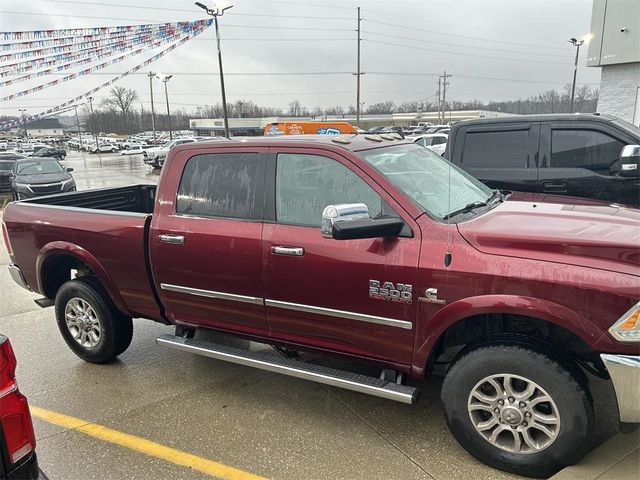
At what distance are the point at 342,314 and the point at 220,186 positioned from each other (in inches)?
53.3

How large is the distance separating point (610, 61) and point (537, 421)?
17558 millimetres

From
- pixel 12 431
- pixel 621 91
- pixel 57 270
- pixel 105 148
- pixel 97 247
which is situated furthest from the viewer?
pixel 105 148

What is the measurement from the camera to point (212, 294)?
3580mm

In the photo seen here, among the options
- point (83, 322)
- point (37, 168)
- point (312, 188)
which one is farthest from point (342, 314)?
point (37, 168)

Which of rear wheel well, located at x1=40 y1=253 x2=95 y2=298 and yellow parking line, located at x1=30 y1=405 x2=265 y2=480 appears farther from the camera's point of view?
rear wheel well, located at x1=40 y1=253 x2=95 y2=298

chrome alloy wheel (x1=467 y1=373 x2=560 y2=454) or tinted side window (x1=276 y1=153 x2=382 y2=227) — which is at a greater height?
tinted side window (x1=276 y1=153 x2=382 y2=227)

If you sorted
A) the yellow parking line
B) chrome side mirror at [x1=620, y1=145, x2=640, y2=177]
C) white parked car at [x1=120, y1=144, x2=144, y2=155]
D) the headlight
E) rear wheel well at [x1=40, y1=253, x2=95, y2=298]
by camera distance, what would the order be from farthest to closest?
white parked car at [x1=120, y1=144, x2=144, y2=155]
chrome side mirror at [x1=620, y1=145, x2=640, y2=177]
rear wheel well at [x1=40, y1=253, x2=95, y2=298]
the yellow parking line
the headlight

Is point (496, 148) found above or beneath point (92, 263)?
above

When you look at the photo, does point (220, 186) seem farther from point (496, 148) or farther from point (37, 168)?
point (37, 168)

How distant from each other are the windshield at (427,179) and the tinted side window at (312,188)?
18 centimetres

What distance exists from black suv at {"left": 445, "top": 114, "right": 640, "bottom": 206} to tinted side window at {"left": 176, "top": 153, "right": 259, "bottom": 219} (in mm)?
3322

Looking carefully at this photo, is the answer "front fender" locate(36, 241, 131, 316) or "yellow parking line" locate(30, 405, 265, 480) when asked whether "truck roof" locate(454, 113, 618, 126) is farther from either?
"yellow parking line" locate(30, 405, 265, 480)

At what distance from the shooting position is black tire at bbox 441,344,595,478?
253 cm

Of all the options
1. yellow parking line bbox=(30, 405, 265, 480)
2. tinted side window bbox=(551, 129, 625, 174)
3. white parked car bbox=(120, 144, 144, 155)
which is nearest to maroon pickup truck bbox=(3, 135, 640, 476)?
yellow parking line bbox=(30, 405, 265, 480)
